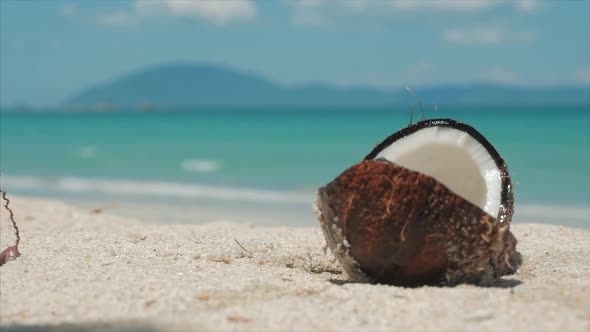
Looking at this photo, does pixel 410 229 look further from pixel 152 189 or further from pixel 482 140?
pixel 152 189

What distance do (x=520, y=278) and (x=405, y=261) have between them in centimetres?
107

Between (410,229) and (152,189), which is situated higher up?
(152,189)

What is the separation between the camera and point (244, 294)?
3.84 m

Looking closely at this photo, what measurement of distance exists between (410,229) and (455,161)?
2.90ft

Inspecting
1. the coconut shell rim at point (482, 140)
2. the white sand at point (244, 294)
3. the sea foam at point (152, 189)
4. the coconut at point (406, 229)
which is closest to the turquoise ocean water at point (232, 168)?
the sea foam at point (152, 189)

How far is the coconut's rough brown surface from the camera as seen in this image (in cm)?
381

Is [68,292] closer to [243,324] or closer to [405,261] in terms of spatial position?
[243,324]

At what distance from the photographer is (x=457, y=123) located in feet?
14.9

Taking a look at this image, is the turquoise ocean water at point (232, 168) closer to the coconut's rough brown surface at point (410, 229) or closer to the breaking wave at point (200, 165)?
the breaking wave at point (200, 165)

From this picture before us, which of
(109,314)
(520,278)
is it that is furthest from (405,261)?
(109,314)

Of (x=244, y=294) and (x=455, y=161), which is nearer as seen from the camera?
(x=244, y=294)

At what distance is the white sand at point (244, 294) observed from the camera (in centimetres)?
335

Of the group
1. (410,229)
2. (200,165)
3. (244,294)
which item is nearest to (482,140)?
(410,229)

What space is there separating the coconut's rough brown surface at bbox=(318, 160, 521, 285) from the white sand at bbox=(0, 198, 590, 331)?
0.54 feet
